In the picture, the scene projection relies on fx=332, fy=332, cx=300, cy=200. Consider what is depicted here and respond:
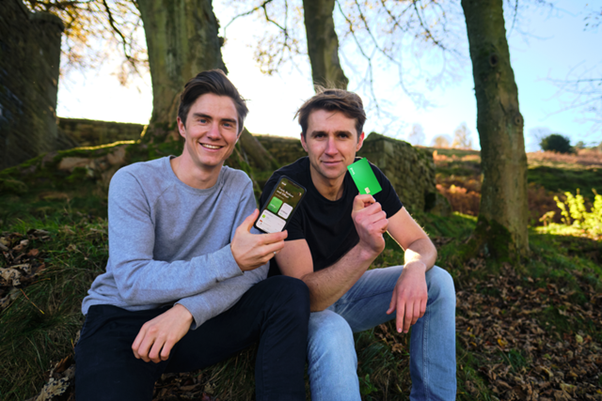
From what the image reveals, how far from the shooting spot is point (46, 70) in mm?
8742

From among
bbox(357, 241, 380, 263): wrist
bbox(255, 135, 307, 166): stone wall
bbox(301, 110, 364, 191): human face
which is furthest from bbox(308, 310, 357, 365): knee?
bbox(255, 135, 307, 166): stone wall

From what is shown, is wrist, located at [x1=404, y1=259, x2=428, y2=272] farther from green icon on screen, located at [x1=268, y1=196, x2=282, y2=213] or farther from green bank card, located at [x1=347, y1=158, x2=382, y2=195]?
green icon on screen, located at [x1=268, y1=196, x2=282, y2=213]

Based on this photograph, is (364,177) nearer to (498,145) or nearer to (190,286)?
(190,286)

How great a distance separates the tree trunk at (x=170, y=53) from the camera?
184 inches

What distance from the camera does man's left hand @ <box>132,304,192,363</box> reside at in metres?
1.40

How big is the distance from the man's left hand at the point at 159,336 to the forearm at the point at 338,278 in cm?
65

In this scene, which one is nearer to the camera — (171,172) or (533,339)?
(171,172)

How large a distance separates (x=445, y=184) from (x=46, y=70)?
14.2 metres

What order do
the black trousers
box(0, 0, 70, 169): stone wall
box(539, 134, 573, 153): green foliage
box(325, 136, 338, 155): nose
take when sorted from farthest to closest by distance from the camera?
box(539, 134, 573, 153): green foliage < box(0, 0, 70, 169): stone wall < box(325, 136, 338, 155): nose < the black trousers

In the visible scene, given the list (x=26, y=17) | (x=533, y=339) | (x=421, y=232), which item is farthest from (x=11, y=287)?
(x=26, y=17)

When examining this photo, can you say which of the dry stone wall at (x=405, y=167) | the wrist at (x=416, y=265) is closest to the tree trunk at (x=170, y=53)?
the wrist at (x=416, y=265)

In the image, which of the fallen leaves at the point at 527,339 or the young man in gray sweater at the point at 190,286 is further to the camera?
the fallen leaves at the point at 527,339

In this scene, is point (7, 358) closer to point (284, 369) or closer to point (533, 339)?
point (284, 369)

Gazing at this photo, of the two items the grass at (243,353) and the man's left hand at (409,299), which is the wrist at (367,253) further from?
the grass at (243,353)
